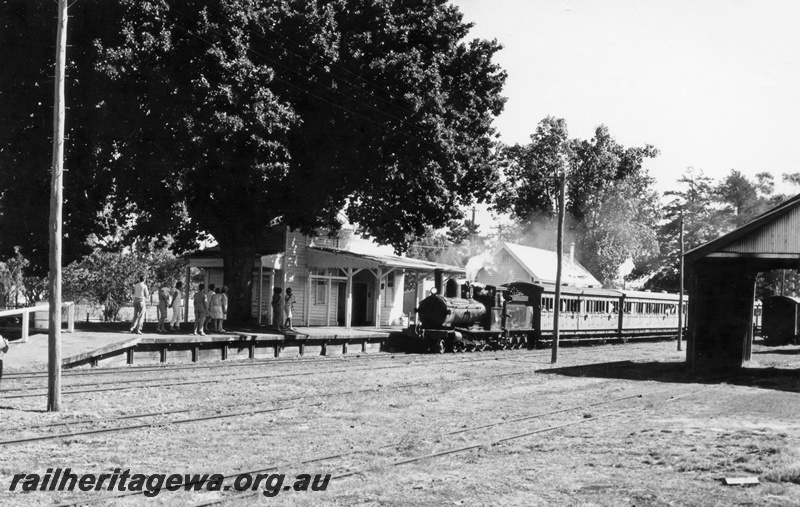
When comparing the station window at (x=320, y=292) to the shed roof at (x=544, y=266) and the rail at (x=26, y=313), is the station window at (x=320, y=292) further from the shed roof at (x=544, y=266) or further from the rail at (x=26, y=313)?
the shed roof at (x=544, y=266)

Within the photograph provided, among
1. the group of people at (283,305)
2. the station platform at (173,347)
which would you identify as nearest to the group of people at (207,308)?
the station platform at (173,347)

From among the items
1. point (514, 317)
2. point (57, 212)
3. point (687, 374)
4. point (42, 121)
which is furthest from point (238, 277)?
point (57, 212)

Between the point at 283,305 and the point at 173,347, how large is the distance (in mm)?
7146

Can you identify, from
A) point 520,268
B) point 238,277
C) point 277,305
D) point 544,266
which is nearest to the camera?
point 277,305

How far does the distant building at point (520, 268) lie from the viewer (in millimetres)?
53062

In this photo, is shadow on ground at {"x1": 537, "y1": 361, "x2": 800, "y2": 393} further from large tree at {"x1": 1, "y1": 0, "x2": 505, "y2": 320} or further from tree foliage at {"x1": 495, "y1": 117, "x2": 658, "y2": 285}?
tree foliage at {"x1": 495, "y1": 117, "x2": 658, "y2": 285}

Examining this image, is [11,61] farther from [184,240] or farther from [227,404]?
[227,404]

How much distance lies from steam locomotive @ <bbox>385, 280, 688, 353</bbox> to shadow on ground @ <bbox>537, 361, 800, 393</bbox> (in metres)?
5.53

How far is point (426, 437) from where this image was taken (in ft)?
35.1

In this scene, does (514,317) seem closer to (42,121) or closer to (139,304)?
(139,304)

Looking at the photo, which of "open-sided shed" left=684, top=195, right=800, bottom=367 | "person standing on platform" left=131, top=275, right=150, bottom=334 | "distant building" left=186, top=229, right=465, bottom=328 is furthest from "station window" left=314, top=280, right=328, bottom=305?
"open-sided shed" left=684, top=195, right=800, bottom=367

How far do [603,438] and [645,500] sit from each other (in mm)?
3582

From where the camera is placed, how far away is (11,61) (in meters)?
23.8

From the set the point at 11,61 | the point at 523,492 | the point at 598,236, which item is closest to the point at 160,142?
the point at 11,61
